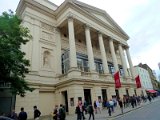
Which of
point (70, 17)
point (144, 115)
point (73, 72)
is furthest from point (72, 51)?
point (144, 115)

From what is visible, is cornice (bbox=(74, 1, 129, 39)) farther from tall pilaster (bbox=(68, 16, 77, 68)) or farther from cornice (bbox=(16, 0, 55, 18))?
cornice (bbox=(16, 0, 55, 18))

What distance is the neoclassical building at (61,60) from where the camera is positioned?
20688mm

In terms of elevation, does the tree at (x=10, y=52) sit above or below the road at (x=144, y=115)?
above

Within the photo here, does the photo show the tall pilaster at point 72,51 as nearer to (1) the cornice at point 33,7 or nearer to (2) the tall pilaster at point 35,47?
(1) the cornice at point 33,7

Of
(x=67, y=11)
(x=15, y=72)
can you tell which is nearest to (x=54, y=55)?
(x=67, y=11)

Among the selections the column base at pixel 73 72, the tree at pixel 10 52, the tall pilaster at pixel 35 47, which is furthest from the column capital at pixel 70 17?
the tree at pixel 10 52

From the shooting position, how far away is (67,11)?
25.4 metres

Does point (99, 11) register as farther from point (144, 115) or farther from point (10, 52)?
point (10, 52)

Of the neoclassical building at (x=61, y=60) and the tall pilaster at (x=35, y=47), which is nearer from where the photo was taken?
the neoclassical building at (x=61, y=60)

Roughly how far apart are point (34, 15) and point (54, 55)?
268 inches

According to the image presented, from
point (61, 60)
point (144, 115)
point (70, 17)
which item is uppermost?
point (70, 17)

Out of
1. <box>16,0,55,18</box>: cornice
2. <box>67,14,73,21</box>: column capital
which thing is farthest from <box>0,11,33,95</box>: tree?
<box>67,14,73,21</box>: column capital

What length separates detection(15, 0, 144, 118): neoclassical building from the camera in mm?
20688

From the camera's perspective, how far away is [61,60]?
25703mm
